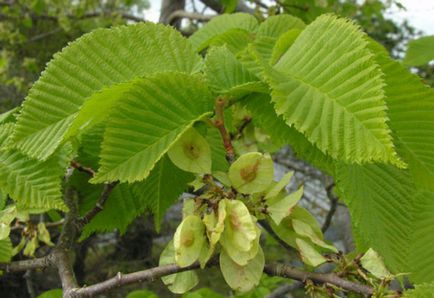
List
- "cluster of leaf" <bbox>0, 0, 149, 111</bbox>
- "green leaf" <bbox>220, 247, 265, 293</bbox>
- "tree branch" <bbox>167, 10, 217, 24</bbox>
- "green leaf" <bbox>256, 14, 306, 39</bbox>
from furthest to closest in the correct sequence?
"cluster of leaf" <bbox>0, 0, 149, 111</bbox> < "tree branch" <bbox>167, 10, 217, 24</bbox> < "green leaf" <bbox>256, 14, 306, 39</bbox> < "green leaf" <bbox>220, 247, 265, 293</bbox>

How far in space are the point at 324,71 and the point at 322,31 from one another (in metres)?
0.07

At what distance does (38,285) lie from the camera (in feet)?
12.8

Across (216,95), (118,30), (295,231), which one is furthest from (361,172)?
(118,30)

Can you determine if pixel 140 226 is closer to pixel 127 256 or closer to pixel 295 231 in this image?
pixel 127 256

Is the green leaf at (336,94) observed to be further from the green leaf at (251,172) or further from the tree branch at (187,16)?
the tree branch at (187,16)

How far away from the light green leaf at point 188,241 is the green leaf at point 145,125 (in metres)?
0.08

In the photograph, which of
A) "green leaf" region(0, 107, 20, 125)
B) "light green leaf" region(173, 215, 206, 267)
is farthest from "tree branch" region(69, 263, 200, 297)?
"green leaf" region(0, 107, 20, 125)

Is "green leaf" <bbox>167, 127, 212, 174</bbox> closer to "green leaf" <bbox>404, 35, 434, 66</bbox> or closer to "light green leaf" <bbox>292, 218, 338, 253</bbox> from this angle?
"light green leaf" <bbox>292, 218, 338, 253</bbox>

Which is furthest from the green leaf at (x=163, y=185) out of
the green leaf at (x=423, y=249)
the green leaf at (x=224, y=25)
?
the green leaf at (x=224, y=25)

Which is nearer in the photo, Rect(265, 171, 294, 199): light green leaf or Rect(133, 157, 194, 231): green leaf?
Rect(265, 171, 294, 199): light green leaf

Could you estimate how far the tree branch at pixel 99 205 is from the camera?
2.92 ft

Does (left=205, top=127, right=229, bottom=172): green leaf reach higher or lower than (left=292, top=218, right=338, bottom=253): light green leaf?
higher

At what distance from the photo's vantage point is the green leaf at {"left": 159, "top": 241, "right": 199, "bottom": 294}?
0.72 metres

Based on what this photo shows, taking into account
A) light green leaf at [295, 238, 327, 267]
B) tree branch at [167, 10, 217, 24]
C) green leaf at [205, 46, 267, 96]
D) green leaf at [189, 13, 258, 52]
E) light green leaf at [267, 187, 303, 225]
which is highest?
tree branch at [167, 10, 217, 24]
